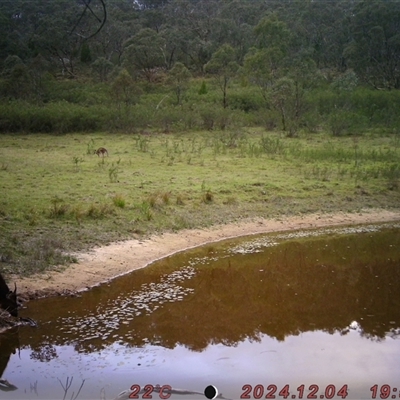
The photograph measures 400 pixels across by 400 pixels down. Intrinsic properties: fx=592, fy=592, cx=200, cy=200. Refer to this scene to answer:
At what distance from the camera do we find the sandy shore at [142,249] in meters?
8.05

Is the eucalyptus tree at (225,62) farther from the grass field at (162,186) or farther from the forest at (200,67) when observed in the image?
the grass field at (162,186)

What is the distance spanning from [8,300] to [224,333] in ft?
8.26

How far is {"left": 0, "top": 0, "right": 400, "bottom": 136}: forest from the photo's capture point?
23.4m

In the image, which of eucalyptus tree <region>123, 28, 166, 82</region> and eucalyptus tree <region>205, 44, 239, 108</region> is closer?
eucalyptus tree <region>205, 44, 239, 108</region>

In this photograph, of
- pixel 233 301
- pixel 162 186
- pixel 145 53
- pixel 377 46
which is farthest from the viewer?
pixel 145 53

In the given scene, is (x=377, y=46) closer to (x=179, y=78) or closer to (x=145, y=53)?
(x=179, y=78)

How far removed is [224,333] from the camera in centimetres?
671

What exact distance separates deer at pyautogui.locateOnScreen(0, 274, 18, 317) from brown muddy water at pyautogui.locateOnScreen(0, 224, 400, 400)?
0.33 metres

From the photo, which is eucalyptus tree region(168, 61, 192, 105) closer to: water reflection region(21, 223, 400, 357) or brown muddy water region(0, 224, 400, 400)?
water reflection region(21, 223, 400, 357)

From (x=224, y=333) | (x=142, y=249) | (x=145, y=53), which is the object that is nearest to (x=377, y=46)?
(x=145, y=53)

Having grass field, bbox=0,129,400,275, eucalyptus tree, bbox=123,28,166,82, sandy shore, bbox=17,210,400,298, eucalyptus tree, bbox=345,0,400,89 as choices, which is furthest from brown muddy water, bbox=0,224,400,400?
eucalyptus tree, bbox=123,28,166,82

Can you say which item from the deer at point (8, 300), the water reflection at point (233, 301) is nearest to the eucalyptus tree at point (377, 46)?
the water reflection at point (233, 301)

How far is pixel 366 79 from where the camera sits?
35.6 metres

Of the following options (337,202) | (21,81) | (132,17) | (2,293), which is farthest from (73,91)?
(2,293)
